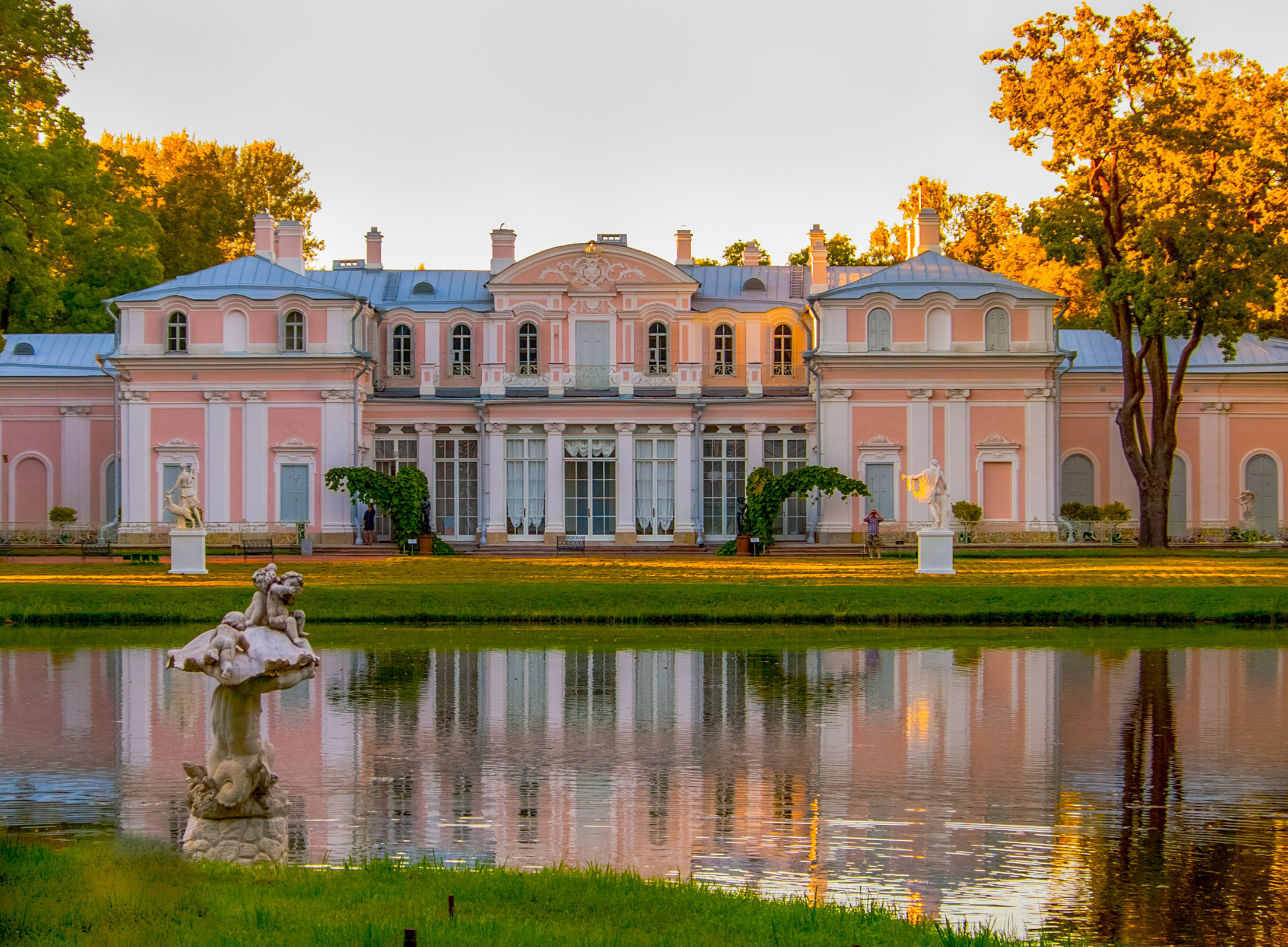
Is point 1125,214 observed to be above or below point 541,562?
above

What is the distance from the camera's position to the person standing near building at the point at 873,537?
35750 mm

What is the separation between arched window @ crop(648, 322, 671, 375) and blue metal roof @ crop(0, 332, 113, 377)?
15.9 meters

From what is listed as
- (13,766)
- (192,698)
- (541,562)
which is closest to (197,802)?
(13,766)

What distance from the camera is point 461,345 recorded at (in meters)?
43.6

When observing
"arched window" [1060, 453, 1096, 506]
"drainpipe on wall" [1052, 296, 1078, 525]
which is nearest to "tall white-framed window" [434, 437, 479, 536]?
"drainpipe on wall" [1052, 296, 1078, 525]

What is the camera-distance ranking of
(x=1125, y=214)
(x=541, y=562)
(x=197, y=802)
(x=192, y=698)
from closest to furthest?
(x=197, y=802), (x=192, y=698), (x=541, y=562), (x=1125, y=214)

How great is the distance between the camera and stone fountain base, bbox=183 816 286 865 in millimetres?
8500

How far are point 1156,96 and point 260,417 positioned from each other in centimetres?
2390

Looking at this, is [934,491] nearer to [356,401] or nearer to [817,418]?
[817,418]

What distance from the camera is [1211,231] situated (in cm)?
3325

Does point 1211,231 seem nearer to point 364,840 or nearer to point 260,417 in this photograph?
point 260,417

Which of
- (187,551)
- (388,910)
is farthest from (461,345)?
(388,910)

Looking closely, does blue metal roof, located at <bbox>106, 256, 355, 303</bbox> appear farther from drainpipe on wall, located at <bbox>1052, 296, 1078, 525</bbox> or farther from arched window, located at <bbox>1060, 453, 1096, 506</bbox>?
arched window, located at <bbox>1060, 453, 1096, 506</bbox>

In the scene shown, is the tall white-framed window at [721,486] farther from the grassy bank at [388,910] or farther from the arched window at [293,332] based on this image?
the grassy bank at [388,910]
